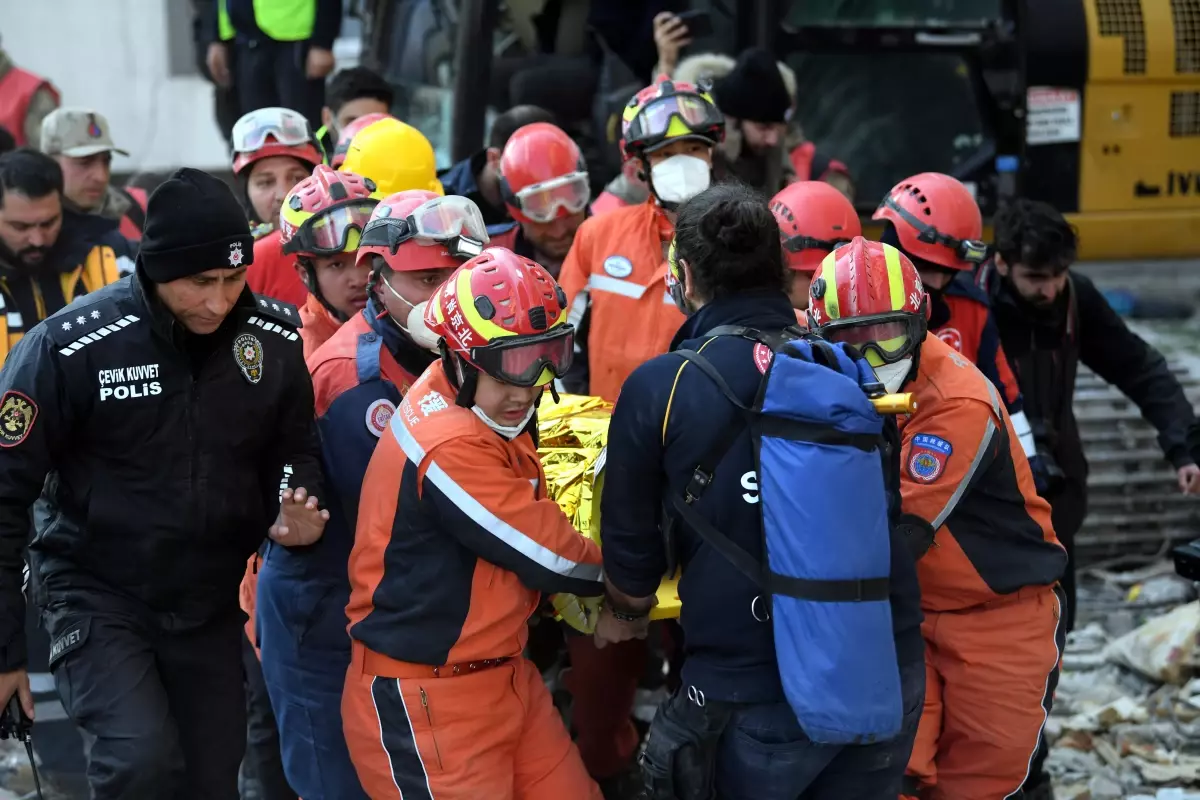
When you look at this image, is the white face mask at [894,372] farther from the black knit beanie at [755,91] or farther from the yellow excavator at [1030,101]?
the yellow excavator at [1030,101]

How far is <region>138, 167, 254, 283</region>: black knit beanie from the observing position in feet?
11.4

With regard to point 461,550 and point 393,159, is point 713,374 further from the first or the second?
point 393,159

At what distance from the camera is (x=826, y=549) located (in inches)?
121

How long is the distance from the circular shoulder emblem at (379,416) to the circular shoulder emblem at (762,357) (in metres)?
1.04

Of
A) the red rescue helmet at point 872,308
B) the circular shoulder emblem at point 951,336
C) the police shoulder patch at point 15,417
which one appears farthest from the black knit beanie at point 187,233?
the circular shoulder emblem at point 951,336

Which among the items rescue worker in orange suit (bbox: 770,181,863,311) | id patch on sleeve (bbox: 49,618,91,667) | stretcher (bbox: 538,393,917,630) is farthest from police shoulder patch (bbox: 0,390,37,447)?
rescue worker in orange suit (bbox: 770,181,863,311)

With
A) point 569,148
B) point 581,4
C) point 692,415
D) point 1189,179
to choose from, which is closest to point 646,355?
point 569,148

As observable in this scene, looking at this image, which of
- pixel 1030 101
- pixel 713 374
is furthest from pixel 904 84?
pixel 713 374

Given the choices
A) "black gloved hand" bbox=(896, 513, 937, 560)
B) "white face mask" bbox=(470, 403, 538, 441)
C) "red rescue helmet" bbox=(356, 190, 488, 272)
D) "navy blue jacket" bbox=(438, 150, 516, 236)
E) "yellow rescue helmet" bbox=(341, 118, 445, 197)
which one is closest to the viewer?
"white face mask" bbox=(470, 403, 538, 441)

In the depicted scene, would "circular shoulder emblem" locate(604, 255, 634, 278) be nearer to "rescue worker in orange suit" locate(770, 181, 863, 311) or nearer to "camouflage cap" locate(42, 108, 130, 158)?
"rescue worker in orange suit" locate(770, 181, 863, 311)

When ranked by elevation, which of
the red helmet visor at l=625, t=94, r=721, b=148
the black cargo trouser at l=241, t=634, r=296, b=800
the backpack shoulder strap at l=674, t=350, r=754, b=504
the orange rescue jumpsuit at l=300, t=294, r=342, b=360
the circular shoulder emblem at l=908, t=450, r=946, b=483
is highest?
the red helmet visor at l=625, t=94, r=721, b=148

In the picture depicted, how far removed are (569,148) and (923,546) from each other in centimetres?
236

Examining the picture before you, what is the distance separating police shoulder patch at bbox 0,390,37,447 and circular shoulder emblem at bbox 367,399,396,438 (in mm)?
791

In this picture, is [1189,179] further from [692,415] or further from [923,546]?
[692,415]
